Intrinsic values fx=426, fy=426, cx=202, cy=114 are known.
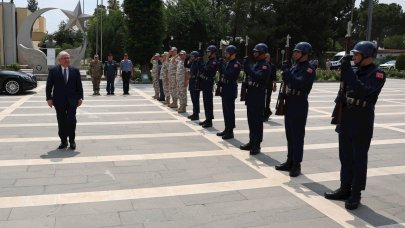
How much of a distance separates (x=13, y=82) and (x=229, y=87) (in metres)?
10.4

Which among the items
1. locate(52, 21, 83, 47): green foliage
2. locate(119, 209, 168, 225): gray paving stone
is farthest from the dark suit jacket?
locate(52, 21, 83, 47): green foliage

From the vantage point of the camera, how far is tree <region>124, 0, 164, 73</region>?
23.6 metres

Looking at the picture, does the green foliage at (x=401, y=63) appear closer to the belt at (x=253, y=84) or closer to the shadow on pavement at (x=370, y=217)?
the belt at (x=253, y=84)

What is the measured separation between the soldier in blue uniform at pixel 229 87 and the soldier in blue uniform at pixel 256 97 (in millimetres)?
938

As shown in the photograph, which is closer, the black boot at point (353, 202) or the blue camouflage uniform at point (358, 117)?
the blue camouflage uniform at point (358, 117)

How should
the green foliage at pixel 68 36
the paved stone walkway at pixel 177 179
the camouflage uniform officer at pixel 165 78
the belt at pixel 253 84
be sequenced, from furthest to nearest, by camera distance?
the green foliage at pixel 68 36
the camouflage uniform officer at pixel 165 78
the belt at pixel 253 84
the paved stone walkway at pixel 177 179

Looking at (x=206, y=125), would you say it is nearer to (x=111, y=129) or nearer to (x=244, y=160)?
(x=111, y=129)

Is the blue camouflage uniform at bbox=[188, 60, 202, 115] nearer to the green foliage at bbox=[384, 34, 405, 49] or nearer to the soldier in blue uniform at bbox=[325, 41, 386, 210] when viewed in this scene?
the soldier in blue uniform at bbox=[325, 41, 386, 210]

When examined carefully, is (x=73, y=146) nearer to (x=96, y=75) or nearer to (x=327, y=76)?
(x=96, y=75)

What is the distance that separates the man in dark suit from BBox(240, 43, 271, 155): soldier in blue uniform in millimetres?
2834

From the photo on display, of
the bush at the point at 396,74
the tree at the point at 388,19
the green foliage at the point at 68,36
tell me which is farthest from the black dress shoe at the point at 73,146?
the tree at the point at 388,19

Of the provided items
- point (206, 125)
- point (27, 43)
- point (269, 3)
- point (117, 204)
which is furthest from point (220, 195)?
point (269, 3)

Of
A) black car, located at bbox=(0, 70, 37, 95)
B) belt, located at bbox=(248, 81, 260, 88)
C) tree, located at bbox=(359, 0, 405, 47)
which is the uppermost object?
tree, located at bbox=(359, 0, 405, 47)

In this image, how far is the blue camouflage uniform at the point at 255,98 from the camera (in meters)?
6.75
